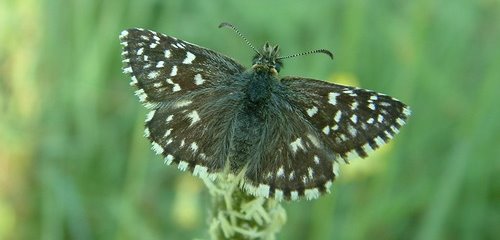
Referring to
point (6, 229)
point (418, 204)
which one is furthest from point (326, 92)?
point (6, 229)

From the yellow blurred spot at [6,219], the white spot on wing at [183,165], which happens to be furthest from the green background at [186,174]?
the white spot on wing at [183,165]

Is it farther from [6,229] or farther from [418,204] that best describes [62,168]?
[418,204]

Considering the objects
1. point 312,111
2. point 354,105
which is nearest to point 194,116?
point 312,111

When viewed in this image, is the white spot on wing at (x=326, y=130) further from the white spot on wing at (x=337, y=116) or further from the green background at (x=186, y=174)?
the green background at (x=186, y=174)

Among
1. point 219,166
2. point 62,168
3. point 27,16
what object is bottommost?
point 219,166

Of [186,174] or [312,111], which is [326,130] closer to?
[312,111]

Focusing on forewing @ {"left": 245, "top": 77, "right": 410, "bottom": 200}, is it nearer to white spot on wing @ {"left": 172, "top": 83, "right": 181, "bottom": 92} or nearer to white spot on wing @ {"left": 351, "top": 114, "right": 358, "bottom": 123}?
white spot on wing @ {"left": 351, "top": 114, "right": 358, "bottom": 123}

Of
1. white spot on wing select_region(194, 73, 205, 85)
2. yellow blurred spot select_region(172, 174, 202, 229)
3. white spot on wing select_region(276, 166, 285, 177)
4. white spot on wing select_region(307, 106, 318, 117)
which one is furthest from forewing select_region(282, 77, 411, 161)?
yellow blurred spot select_region(172, 174, 202, 229)
